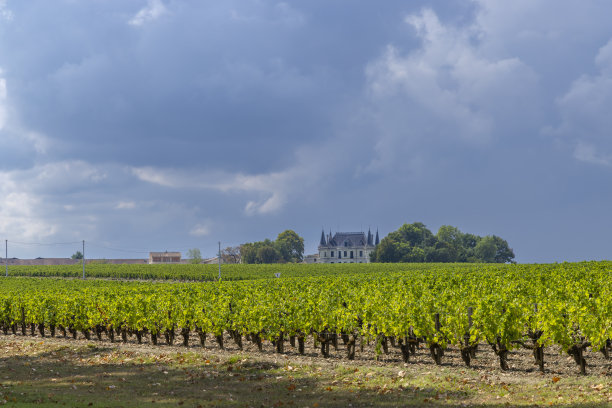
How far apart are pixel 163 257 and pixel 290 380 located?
181m

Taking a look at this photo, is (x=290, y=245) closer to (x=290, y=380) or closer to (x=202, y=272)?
(x=202, y=272)

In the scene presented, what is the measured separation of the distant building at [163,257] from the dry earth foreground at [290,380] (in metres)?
173

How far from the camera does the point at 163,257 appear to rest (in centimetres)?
18688

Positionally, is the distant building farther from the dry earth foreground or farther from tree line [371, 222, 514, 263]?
the dry earth foreground

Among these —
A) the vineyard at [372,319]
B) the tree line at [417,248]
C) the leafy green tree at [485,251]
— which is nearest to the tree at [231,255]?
the tree line at [417,248]

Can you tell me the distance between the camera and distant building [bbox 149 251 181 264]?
186875 mm

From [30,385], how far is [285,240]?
157969 mm

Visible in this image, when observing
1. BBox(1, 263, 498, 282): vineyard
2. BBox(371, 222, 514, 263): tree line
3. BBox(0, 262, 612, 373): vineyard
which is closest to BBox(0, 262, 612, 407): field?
BBox(0, 262, 612, 373): vineyard

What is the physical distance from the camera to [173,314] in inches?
766

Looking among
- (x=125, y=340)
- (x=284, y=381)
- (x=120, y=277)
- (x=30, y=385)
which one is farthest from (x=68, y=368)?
(x=120, y=277)

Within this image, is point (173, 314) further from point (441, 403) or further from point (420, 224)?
point (420, 224)

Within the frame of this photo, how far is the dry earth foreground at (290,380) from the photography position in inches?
446

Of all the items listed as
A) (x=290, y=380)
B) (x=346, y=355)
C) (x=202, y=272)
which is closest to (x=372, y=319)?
(x=346, y=355)

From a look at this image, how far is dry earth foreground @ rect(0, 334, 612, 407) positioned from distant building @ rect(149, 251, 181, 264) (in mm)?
173412
